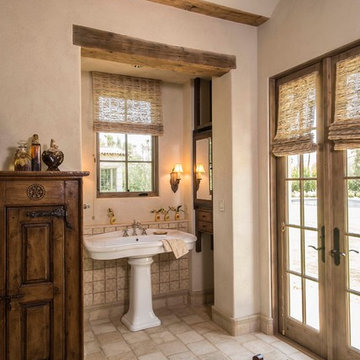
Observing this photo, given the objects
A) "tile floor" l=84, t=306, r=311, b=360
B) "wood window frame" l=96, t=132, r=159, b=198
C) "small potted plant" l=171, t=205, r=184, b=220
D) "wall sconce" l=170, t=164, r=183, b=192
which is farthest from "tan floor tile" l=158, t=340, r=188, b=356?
"wall sconce" l=170, t=164, r=183, b=192

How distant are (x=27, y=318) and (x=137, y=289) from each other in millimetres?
1526

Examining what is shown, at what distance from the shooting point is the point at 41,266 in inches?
86.5

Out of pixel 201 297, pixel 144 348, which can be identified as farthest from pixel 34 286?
pixel 201 297

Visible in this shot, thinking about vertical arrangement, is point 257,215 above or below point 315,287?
above

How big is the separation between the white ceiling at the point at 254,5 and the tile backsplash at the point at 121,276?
2474 mm

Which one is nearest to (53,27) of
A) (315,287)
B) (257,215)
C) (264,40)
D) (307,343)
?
(264,40)

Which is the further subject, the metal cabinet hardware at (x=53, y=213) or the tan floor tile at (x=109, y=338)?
the tan floor tile at (x=109, y=338)

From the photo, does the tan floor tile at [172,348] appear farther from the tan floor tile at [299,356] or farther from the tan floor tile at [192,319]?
the tan floor tile at [299,356]

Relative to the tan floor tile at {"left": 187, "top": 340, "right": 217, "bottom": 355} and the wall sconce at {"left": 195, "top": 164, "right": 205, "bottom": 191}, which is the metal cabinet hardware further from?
the wall sconce at {"left": 195, "top": 164, "right": 205, "bottom": 191}

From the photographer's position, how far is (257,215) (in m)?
3.44

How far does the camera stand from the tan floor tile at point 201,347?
299 cm

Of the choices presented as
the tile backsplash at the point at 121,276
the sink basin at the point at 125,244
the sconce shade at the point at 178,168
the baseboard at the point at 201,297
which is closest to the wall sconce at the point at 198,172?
the sconce shade at the point at 178,168

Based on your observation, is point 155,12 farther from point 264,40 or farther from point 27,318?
point 27,318

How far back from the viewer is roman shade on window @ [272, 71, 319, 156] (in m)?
2.87
